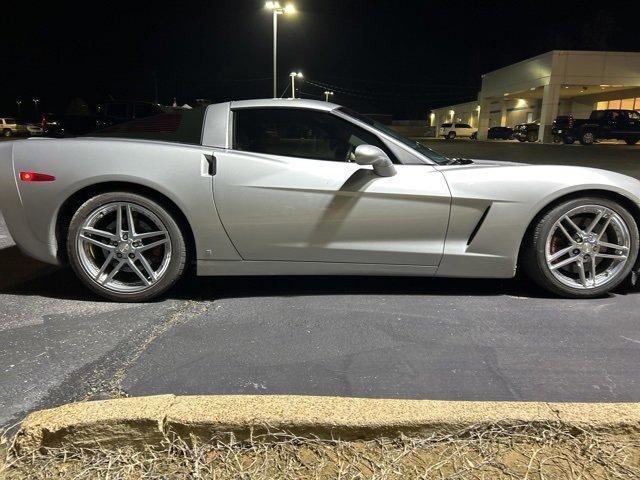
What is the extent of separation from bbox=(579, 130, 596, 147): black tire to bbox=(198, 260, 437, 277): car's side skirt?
27.5m

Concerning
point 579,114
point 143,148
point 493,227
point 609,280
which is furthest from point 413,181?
point 579,114

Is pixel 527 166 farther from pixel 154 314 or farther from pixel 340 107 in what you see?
pixel 154 314

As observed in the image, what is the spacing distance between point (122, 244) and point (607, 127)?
1149 inches

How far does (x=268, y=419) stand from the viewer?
180 centimetres

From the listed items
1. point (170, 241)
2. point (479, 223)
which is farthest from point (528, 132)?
point (170, 241)

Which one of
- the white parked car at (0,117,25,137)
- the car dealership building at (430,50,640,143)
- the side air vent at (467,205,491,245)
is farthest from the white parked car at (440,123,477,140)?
the side air vent at (467,205,491,245)

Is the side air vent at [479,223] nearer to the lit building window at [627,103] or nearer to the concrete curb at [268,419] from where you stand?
the concrete curb at [268,419]

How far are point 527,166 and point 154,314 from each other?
2.57m

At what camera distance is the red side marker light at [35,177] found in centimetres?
316

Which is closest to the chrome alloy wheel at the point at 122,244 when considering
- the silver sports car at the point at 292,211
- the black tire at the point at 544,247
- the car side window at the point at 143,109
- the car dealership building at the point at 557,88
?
the silver sports car at the point at 292,211

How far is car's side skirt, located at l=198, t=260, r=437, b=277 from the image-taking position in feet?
10.7

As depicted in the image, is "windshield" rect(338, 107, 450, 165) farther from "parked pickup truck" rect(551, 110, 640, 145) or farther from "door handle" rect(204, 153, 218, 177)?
"parked pickup truck" rect(551, 110, 640, 145)

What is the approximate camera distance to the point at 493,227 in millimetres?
3211

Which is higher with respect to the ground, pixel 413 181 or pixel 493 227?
pixel 413 181
